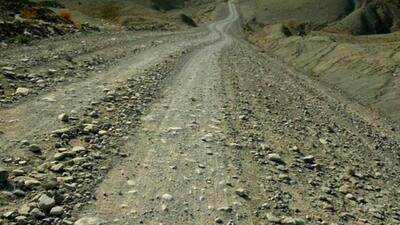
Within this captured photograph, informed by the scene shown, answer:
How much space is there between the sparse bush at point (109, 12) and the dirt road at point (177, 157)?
4654 cm

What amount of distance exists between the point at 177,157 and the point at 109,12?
60.7 m

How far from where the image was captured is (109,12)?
65.9m

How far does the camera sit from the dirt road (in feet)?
22.7

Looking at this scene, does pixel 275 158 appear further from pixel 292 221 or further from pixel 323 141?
pixel 323 141

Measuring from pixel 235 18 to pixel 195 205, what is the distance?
323ft

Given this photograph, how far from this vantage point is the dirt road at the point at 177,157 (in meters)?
6.92

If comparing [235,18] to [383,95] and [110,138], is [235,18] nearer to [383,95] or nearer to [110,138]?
[383,95]

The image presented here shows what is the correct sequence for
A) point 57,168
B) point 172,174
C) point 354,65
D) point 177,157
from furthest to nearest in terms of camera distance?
point 354,65 < point 177,157 < point 172,174 < point 57,168

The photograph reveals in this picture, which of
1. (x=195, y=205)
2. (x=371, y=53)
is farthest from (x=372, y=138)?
(x=371, y=53)

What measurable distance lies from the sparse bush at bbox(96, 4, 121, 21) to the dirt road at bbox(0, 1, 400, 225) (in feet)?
153

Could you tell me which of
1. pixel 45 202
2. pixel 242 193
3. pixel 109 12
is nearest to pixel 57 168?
pixel 45 202

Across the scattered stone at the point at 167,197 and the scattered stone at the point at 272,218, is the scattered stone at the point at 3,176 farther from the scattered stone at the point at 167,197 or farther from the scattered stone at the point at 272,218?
the scattered stone at the point at 272,218

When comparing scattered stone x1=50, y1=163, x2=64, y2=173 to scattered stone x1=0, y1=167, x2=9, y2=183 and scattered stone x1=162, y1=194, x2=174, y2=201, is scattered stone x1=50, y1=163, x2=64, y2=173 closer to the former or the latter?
scattered stone x1=0, y1=167, x2=9, y2=183

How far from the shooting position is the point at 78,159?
802 cm
